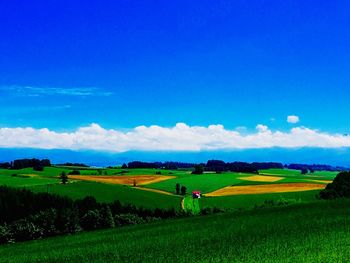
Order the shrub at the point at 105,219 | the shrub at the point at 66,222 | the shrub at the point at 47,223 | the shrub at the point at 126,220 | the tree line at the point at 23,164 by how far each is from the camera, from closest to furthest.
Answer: the shrub at the point at 47,223
the shrub at the point at 66,222
the shrub at the point at 105,219
the shrub at the point at 126,220
the tree line at the point at 23,164

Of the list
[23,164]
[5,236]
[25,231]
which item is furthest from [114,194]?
[23,164]

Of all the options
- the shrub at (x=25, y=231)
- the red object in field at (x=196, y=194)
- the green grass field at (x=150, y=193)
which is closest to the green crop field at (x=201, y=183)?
the green grass field at (x=150, y=193)

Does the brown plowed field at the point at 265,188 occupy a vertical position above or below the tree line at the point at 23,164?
below

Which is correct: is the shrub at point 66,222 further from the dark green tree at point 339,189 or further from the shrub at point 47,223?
the dark green tree at point 339,189

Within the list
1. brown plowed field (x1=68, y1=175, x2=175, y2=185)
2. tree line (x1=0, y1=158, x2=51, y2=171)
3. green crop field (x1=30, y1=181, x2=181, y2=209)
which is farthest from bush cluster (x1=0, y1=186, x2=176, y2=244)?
tree line (x1=0, y1=158, x2=51, y2=171)

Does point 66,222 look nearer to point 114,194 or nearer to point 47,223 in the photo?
point 47,223

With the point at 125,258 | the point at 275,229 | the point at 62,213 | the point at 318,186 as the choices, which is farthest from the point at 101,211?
the point at 318,186

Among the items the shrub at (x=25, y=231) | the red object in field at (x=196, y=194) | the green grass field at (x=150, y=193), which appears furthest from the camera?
the red object in field at (x=196, y=194)

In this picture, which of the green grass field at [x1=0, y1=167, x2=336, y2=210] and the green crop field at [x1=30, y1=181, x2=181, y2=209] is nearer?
the green grass field at [x1=0, y1=167, x2=336, y2=210]

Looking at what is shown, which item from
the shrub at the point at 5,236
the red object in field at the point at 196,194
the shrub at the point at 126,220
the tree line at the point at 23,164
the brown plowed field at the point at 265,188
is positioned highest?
the tree line at the point at 23,164

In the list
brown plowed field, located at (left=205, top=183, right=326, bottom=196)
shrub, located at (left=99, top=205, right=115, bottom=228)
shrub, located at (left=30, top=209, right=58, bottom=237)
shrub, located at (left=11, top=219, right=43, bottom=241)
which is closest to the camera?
shrub, located at (left=11, top=219, right=43, bottom=241)

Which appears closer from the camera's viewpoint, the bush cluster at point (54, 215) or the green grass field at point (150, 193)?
the bush cluster at point (54, 215)

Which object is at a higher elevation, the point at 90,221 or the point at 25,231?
the point at 90,221

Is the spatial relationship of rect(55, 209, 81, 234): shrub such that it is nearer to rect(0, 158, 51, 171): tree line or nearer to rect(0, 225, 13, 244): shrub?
rect(0, 225, 13, 244): shrub
